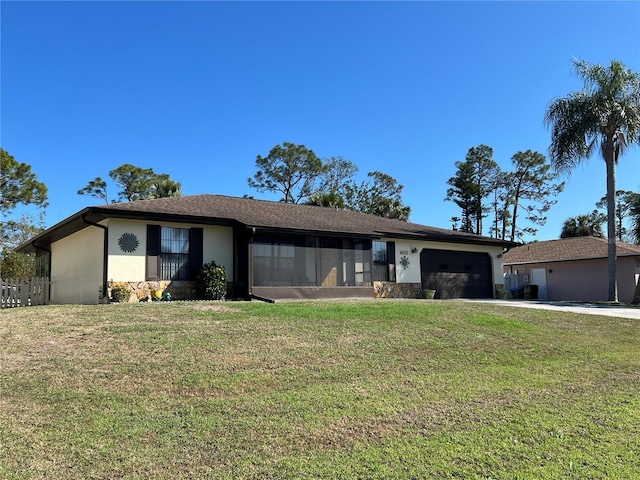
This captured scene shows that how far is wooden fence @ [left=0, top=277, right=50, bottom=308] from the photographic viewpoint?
1462 centimetres

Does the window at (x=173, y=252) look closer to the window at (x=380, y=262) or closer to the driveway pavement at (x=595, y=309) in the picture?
the window at (x=380, y=262)

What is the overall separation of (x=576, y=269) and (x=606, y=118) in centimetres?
898

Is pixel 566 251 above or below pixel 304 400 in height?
above

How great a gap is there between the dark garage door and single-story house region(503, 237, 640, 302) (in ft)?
20.1

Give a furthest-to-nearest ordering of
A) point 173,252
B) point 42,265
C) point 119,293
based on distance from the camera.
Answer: point 42,265, point 173,252, point 119,293

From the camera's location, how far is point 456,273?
20797mm

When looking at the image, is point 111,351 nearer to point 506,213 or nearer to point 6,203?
point 6,203

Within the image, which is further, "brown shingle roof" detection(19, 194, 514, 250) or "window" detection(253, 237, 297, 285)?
"window" detection(253, 237, 297, 285)

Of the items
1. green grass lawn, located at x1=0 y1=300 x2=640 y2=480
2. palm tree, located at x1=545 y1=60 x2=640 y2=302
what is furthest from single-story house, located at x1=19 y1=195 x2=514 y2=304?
palm tree, located at x1=545 y1=60 x2=640 y2=302

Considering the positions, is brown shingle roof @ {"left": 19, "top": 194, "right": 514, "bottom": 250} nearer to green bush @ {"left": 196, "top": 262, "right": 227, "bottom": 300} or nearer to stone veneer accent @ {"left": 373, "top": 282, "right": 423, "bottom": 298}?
green bush @ {"left": 196, "top": 262, "right": 227, "bottom": 300}

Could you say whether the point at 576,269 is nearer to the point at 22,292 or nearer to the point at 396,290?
the point at 396,290

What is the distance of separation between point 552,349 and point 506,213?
35671 mm

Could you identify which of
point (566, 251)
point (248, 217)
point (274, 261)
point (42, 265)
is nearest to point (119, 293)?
point (274, 261)

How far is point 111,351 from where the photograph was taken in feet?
22.0
